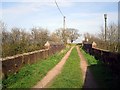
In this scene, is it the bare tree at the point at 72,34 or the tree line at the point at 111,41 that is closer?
the tree line at the point at 111,41

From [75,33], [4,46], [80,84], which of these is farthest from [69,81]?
[75,33]

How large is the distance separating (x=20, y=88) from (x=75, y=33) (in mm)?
121017

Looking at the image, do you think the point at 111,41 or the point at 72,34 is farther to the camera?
the point at 72,34

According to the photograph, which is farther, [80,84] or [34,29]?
[34,29]

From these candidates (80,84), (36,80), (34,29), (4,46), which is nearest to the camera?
(80,84)

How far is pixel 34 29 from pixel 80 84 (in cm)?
6015

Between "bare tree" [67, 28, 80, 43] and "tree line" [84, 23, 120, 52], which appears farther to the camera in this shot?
"bare tree" [67, 28, 80, 43]

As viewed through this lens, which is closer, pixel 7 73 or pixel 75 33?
pixel 7 73

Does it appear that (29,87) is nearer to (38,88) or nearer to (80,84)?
(38,88)

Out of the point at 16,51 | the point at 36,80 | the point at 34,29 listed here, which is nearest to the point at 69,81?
the point at 36,80

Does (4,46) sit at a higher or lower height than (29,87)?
higher

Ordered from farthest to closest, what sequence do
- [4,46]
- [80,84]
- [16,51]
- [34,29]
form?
[34,29] → [16,51] → [4,46] → [80,84]

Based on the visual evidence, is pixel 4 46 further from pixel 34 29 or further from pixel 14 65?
pixel 34 29

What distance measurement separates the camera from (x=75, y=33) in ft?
425
